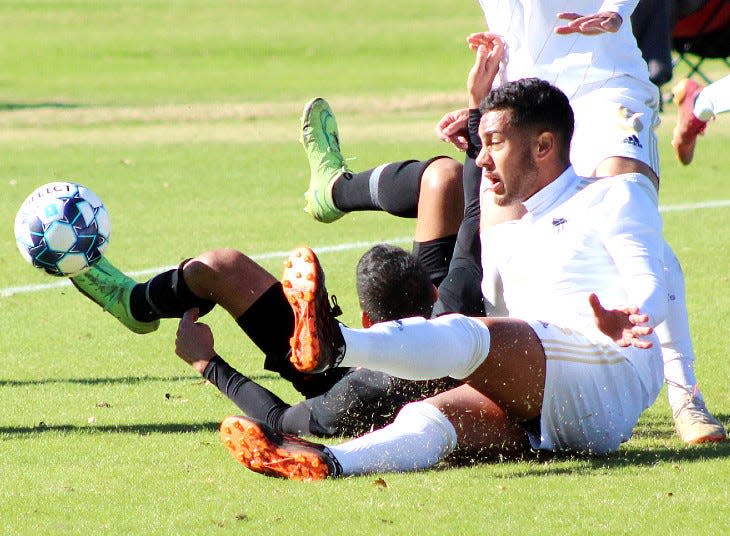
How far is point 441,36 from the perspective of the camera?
126 feet

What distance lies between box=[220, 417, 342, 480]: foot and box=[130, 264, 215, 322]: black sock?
1.18 metres

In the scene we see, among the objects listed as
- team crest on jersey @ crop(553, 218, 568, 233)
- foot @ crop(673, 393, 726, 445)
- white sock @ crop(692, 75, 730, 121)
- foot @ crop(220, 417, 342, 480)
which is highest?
white sock @ crop(692, 75, 730, 121)

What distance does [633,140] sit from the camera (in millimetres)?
5707

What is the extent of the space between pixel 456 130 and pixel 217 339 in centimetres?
243

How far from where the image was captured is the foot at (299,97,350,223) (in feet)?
23.2

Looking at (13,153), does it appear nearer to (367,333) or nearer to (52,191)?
(52,191)

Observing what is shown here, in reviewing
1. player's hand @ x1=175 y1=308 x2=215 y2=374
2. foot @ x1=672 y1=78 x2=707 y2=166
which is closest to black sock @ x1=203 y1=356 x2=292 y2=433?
player's hand @ x1=175 y1=308 x2=215 y2=374

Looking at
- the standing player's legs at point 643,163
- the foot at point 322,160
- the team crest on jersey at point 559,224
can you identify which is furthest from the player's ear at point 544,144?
the foot at point 322,160

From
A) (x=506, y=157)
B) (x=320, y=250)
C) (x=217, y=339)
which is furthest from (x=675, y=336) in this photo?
(x=320, y=250)

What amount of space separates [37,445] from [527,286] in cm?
203

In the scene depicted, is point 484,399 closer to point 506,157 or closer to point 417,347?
point 417,347

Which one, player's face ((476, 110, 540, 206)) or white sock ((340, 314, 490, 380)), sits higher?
player's face ((476, 110, 540, 206))

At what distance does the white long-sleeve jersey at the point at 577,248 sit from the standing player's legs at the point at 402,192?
35.5 inches

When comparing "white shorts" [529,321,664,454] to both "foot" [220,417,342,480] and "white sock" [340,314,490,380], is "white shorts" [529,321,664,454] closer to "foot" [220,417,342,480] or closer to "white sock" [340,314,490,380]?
"white sock" [340,314,490,380]
